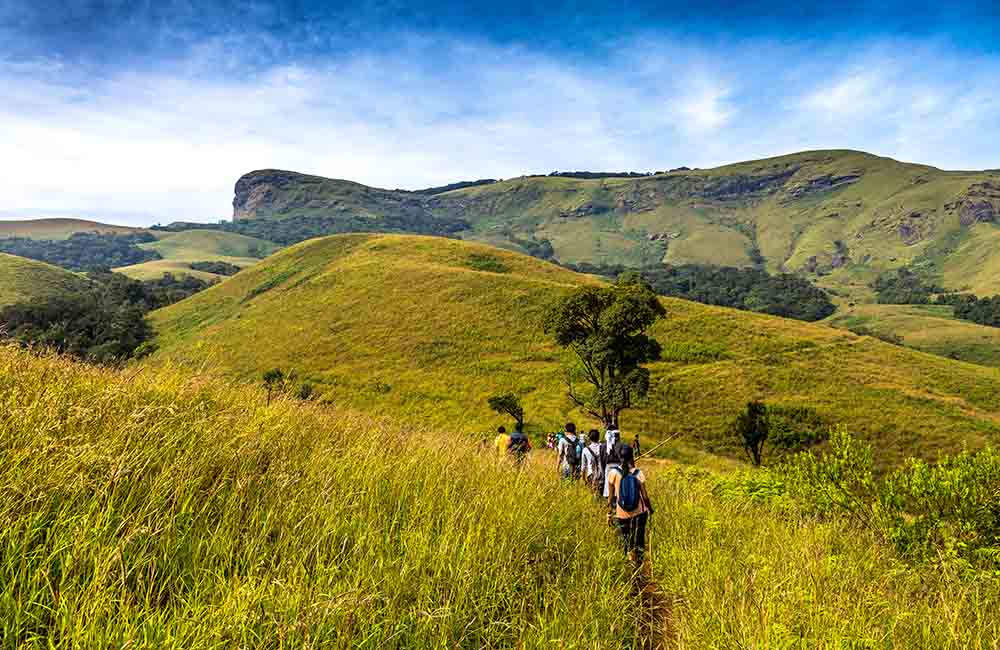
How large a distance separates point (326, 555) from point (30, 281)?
527ft

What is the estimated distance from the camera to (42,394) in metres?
3.43

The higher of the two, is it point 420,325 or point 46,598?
point 46,598

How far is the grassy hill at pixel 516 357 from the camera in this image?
45750mm

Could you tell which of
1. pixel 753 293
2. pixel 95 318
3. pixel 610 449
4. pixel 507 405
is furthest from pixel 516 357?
pixel 753 293

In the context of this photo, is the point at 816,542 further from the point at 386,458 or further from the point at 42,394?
the point at 42,394

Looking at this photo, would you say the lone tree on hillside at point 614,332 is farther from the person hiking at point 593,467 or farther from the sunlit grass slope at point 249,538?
Answer: the sunlit grass slope at point 249,538

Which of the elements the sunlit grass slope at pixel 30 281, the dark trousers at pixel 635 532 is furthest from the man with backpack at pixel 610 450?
the sunlit grass slope at pixel 30 281

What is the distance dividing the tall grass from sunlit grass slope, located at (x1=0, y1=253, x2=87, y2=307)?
139 m

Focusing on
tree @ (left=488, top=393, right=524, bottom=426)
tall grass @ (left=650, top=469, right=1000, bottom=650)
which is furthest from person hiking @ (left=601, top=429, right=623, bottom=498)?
tree @ (left=488, top=393, right=524, bottom=426)

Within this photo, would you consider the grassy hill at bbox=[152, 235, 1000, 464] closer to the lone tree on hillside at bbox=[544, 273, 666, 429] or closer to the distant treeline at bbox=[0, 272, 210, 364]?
the distant treeline at bbox=[0, 272, 210, 364]

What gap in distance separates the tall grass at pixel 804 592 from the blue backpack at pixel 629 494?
52 centimetres

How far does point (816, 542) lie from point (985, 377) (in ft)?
237

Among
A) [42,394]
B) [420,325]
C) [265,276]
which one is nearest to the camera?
A: [42,394]

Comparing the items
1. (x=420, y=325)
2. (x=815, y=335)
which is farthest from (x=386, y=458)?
(x=815, y=335)
